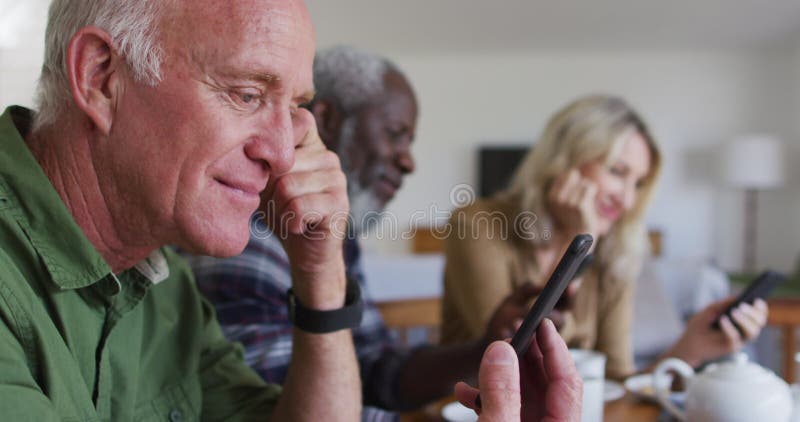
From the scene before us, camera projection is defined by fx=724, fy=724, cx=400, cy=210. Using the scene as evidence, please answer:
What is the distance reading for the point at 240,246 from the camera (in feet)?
2.37

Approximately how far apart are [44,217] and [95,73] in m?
0.14

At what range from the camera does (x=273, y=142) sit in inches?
27.9

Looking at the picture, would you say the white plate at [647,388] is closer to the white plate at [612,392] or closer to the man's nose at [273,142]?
the white plate at [612,392]

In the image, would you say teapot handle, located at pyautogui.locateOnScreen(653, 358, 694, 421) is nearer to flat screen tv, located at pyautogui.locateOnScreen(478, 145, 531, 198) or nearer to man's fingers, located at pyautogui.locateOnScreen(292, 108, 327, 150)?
man's fingers, located at pyautogui.locateOnScreen(292, 108, 327, 150)

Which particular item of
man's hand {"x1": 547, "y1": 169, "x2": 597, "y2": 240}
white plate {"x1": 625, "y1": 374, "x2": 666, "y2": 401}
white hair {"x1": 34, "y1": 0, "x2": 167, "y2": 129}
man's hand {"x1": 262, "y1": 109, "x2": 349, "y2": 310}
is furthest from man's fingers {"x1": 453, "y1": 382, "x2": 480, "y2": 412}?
man's hand {"x1": 547, "y1": 169, "x2": 597, "y2": 240}

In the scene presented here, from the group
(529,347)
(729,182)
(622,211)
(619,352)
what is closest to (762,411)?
(529,347)

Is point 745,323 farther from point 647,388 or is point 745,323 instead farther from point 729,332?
point 647,388

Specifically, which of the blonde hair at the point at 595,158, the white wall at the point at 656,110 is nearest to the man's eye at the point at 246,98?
the blonde hair at the point at 595,158

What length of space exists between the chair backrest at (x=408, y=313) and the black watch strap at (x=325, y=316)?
64cm

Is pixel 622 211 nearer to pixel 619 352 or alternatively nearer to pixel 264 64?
pixel 619 352

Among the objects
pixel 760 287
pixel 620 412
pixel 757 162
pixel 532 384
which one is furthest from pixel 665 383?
pixel 757 162

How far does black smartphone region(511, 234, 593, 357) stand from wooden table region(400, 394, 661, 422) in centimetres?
41

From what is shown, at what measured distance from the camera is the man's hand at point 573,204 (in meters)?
1.60

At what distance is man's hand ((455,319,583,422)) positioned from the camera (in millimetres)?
520
